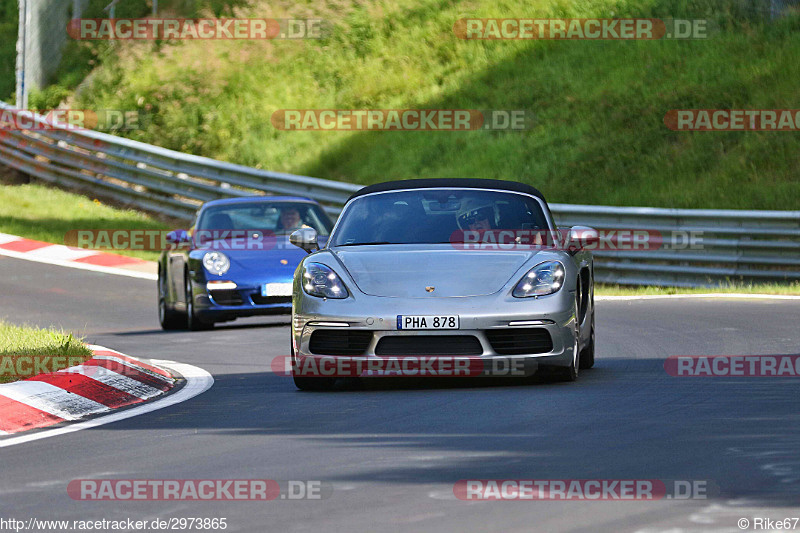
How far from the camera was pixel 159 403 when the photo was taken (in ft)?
31.0

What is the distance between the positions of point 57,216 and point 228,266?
1252 centimetres

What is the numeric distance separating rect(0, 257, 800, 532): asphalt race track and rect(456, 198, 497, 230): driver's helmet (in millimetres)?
1124

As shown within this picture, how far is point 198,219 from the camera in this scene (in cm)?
1686

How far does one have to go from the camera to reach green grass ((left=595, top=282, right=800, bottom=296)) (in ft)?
61.2

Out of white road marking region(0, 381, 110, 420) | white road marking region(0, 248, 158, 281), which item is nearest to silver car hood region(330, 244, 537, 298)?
white road marking region(0, 381, 110, 420)

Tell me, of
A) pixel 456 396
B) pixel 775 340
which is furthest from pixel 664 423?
pixel 775 340

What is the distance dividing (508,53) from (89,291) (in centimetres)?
1406

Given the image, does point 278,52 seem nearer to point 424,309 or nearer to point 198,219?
point 198,219

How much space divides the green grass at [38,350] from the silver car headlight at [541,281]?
9.82 feet
